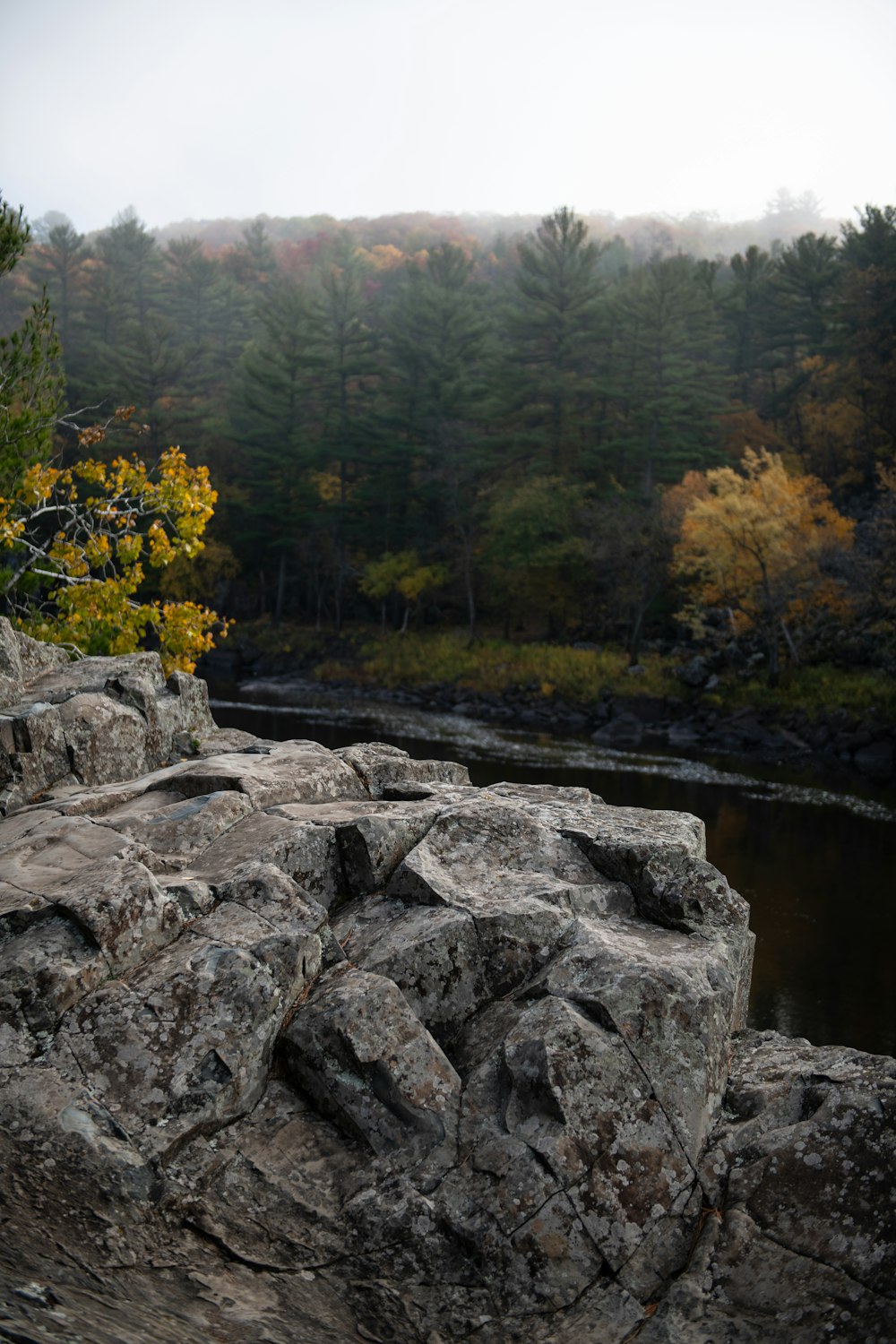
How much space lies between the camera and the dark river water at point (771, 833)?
1572 centimetres

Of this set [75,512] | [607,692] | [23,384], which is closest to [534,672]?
[607,692]

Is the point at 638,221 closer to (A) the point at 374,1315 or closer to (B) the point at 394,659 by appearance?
(B) the point at 394,659

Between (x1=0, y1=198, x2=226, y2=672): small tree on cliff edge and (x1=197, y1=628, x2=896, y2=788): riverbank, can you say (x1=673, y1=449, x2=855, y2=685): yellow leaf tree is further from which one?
(x1=0, y1=198, x2=226, y2=672): small tree on cliff edge

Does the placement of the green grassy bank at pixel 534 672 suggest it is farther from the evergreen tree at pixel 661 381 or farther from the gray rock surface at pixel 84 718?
the gray rock surface at pixel 84 718

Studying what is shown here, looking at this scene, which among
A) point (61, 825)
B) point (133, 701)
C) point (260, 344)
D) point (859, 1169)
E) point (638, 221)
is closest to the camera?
point (859, 1169)

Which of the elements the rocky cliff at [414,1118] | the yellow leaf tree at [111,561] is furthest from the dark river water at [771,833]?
the yellow leaf tree at [111,561]

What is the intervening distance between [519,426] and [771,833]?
145ft

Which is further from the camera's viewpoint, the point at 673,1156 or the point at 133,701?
the point at 133,701

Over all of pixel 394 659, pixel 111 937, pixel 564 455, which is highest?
pixel 564 455

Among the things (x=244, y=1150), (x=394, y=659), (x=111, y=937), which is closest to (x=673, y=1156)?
(x=244, y=1150)

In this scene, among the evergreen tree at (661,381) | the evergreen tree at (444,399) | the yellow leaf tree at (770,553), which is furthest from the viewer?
the evergreen tree at (444,399)

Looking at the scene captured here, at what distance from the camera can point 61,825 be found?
782 centimetres

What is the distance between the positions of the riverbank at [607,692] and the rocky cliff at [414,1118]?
30.6 m

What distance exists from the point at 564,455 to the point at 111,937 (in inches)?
2342
